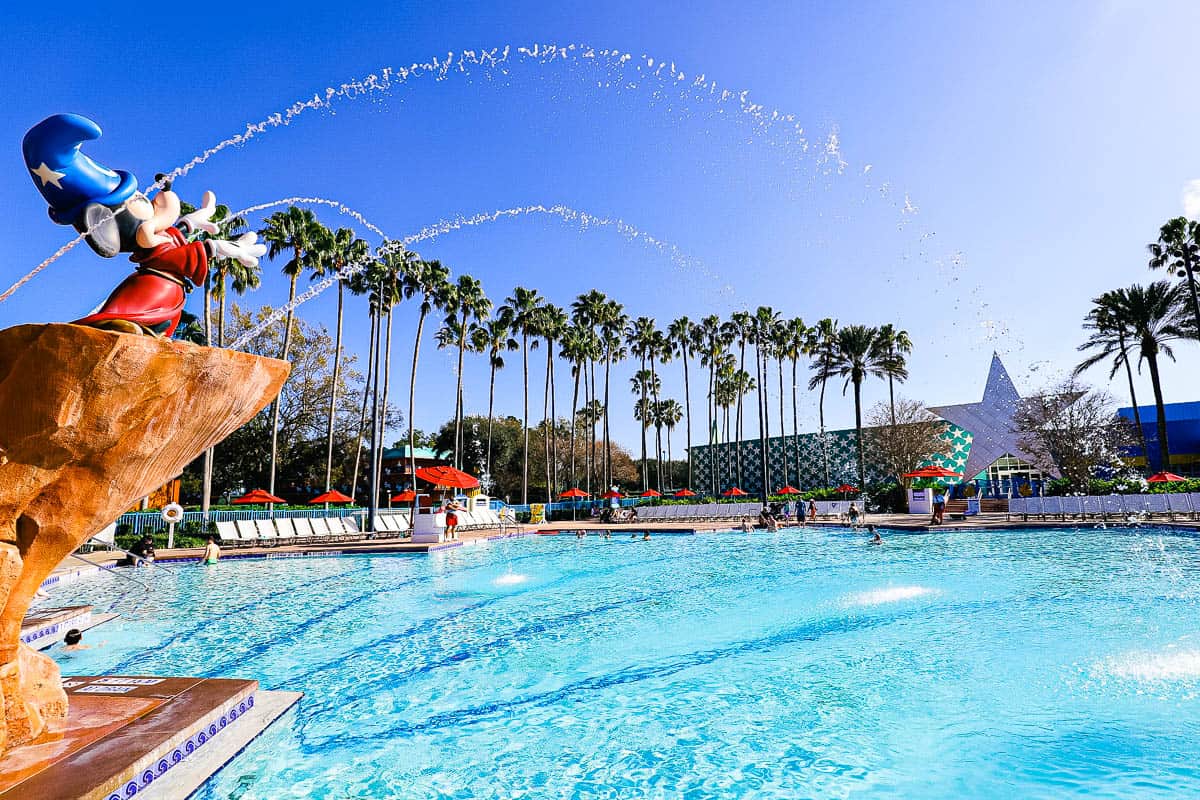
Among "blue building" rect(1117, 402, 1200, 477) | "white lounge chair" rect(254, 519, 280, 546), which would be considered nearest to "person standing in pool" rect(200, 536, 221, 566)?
"white lounge chair" rect(254, 519, 280, 546)

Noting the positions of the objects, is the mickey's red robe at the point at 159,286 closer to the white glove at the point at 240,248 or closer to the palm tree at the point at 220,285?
the white glove at the point at 240,248

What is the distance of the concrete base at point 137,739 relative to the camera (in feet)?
12.4

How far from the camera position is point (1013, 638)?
8508 mm

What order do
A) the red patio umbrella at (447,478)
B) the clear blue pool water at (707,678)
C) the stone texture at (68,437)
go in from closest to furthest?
the stone texture at (68,437) → the clear blue pool water at (707,678) → the red patio umbrella at (447,478)

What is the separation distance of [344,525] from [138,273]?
24.7 meters

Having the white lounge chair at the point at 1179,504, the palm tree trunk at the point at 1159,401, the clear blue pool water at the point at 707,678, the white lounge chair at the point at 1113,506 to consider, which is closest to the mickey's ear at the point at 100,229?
the clear blue pool water at the point at 707,678

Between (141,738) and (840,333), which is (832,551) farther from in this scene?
(840,333)

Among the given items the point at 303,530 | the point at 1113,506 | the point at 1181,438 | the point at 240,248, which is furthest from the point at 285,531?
the point at 1181,438

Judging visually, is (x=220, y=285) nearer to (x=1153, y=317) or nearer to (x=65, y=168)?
(x=65, y=168)

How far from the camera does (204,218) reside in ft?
18.6

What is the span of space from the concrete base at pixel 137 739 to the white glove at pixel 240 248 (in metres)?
3.70

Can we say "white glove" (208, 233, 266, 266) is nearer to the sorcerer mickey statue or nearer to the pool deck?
the sorcerer mickey statue

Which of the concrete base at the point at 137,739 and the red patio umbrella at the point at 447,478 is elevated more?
the red patio umbrella at the point at 447,478

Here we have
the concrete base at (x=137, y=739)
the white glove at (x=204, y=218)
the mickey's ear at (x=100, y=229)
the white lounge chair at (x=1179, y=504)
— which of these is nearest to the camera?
the concrete base at (x=137, y=739)
